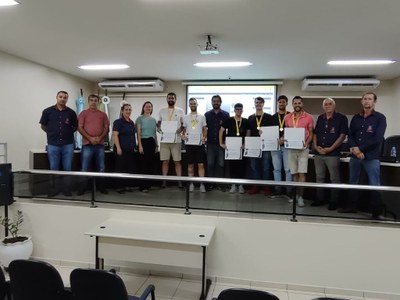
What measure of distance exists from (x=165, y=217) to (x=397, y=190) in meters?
2.21

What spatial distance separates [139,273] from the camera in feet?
9.98

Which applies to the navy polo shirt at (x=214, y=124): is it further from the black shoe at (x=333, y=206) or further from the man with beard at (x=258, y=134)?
the black shoe at (x=333, y=206)

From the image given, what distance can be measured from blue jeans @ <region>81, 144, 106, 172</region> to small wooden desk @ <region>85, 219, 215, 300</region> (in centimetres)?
151

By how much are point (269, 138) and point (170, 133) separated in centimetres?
140

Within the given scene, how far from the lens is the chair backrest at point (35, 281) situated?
1.74 metres

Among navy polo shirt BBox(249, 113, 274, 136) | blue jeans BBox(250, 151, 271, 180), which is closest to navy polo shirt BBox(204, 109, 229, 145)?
navy polo shirt BBox(249, 113, 274, 136)

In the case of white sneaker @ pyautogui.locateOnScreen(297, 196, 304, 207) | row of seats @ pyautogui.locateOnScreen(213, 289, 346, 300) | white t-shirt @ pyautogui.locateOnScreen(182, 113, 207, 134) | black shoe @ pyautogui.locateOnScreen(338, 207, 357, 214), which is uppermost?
white t-shirt @ pyautogui.locateOnScreen(182, 113, 207, 134)

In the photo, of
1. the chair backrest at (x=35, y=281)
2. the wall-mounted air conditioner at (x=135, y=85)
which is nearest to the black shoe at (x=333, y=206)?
the chair backrest at (x=35, y=281)

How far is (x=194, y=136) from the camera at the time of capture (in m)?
4.05

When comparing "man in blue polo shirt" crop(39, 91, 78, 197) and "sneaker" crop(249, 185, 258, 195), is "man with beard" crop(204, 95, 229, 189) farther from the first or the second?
"man in blue polo shirt" crop(39, 91, 78, 197)

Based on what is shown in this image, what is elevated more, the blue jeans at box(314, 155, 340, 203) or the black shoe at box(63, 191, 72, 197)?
the blue jeans at box(314, 155, 340, 203)

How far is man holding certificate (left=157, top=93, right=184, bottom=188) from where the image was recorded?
13.4 feet

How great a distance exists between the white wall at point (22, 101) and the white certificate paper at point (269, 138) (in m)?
4.31

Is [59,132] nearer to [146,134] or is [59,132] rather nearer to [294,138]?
[146,134]
